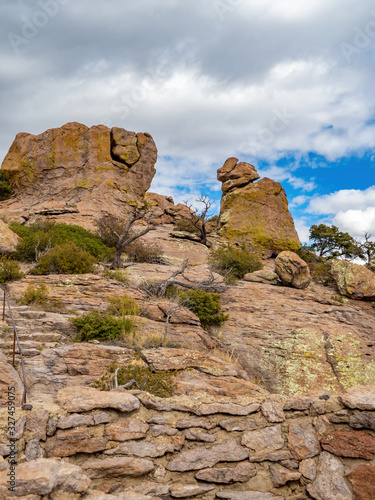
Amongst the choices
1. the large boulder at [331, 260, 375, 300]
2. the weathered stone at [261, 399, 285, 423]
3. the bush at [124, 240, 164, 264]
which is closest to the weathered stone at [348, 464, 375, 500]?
the weathered stone at [261, 399, 285, 423]

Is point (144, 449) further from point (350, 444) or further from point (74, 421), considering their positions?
point (350, 444)

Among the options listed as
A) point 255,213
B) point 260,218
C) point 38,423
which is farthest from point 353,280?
point 38,423

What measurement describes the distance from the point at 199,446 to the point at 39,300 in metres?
6.66

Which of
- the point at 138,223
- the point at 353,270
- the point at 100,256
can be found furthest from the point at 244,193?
the point at 100,256

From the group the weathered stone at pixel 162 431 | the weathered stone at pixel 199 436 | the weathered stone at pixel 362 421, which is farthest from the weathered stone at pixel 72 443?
the weathered stone at pixel 362 421

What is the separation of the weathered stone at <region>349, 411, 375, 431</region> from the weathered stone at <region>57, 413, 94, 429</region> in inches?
123

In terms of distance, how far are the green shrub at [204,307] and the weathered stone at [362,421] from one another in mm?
6803

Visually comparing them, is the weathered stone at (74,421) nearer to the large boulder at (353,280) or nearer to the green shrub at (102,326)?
the green shrub at (102,326)

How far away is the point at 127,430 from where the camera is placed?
376cm

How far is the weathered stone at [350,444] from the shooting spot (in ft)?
12.2

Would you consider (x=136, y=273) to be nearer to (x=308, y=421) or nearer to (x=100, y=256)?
(x=100, y=256)

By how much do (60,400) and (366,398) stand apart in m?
3.88

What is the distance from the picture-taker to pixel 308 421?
4129 millimetres

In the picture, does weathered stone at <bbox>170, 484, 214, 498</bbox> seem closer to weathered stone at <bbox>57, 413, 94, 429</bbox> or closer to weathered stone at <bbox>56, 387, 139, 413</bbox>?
weathered stone at <bbox>56, 387, 139, 413</bbox>
